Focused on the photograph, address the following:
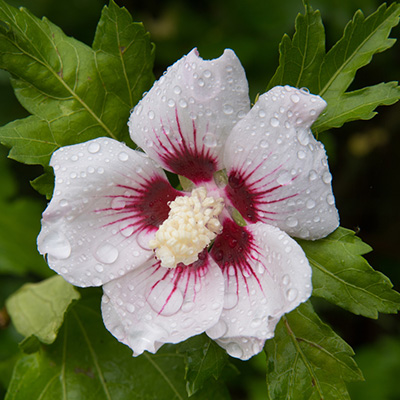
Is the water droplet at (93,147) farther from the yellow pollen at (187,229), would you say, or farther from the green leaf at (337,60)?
the green leaf at (337,60)

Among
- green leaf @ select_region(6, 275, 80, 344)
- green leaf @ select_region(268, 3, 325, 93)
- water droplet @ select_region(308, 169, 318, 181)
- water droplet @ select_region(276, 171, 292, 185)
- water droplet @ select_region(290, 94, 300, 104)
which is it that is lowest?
green leaf @ select_region(6, 275, 80, 344)

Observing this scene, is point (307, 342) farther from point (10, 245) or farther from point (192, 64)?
point (10, 245)

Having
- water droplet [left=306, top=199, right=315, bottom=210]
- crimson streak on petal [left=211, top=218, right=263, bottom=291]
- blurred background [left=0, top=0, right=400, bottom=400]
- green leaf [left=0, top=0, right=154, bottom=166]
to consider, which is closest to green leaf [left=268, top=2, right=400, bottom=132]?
water droplet [left=306, top=199, right=315, bottom=210]

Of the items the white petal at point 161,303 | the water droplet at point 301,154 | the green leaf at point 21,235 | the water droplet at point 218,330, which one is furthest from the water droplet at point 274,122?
the green leaf at point 21,235

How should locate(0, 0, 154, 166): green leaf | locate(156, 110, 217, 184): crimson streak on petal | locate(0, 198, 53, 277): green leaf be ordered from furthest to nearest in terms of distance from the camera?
locate(0, 198, 53, 277): green leaf → locate(0, 0, 154, 166): green leaf → locate(156, 110, 217, 184): crimson streak on petal

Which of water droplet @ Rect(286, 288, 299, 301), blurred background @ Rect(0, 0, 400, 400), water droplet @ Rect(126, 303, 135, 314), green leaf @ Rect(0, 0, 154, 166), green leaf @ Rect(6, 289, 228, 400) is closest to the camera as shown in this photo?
water droplet @ Rect(286, 288, 299, 301)

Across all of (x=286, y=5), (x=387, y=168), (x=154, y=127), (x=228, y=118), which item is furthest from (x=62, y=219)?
(x=387, y=168)

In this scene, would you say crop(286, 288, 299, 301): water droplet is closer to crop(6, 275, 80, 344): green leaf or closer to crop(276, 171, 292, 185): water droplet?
crop(276, 171, 292, 185): water droplet
